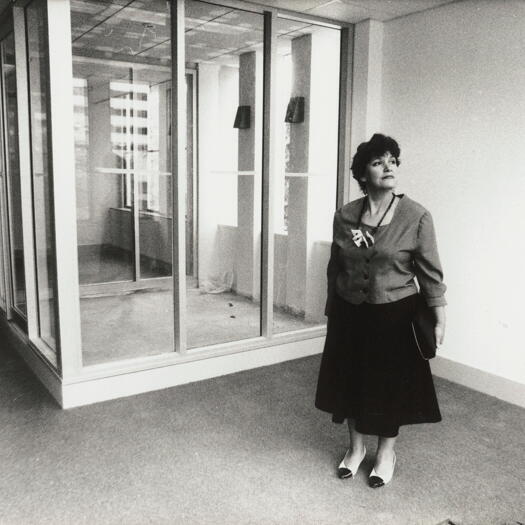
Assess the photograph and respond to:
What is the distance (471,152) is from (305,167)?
1776 mm

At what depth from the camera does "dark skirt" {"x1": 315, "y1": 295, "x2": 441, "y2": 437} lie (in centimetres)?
267

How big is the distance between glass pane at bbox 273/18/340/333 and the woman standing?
7.06 feet

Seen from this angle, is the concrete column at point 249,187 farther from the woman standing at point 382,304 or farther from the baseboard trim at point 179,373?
the woman standing at point 382,304

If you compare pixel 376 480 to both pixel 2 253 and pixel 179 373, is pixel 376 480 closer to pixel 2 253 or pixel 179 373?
pixel 179 373

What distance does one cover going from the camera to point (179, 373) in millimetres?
4094

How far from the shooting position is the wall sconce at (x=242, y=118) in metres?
6.05

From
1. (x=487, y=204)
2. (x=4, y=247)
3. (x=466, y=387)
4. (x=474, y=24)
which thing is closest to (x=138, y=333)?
(x=4, y=247)

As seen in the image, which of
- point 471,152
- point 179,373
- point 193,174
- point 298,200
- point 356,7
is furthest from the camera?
point 193,174

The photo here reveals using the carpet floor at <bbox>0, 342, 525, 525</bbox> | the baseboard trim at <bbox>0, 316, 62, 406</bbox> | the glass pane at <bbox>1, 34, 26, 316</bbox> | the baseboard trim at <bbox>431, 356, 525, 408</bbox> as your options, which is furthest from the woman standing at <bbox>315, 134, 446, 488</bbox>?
the glass pane at <bbox>1, 34, 26, 316</bbox>

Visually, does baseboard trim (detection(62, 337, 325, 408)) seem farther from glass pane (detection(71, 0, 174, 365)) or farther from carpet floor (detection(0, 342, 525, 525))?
glass pane (detection(71, 0, 174, 365))

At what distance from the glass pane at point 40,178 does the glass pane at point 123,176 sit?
1236 millimetres

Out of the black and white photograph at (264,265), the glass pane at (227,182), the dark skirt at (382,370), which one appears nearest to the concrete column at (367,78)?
the black and white photograph at (264,265)

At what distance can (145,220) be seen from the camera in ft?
22.3

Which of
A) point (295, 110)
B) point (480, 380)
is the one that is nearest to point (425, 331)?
point (480, 380)
